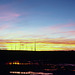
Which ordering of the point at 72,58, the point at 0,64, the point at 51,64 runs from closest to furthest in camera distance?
the point at 0,64 < the point at 72,58 < the point at 51,64

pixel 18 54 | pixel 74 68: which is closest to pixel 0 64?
pixel 18 54

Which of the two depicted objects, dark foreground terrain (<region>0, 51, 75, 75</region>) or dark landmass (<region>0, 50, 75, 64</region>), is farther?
dark landmass (<region>0, 50, 75, 64</region>)

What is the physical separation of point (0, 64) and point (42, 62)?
27.0m

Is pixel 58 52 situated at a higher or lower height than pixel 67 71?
higher

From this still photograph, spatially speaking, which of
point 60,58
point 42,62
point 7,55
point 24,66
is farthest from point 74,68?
point 7,55

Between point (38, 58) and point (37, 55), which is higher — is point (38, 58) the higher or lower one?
the lower one

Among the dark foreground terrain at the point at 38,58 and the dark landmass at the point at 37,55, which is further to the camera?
the dark landmass at the point at 37,55

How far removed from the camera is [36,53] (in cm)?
6981

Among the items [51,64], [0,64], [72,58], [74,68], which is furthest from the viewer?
[51,64]

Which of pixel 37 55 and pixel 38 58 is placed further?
pixel 38 58

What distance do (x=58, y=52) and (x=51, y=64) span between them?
1309cm

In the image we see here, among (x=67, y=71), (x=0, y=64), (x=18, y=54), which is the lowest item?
(x=67, y=71)

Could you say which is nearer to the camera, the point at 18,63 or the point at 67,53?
the point at 67,53

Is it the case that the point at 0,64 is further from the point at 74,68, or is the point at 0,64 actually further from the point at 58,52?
the point at 74,68
